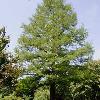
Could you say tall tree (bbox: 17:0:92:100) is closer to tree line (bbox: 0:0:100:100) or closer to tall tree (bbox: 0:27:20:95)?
tree line (bbox: 0:0:100:100)

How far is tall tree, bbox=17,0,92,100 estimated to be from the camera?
25.5 meters

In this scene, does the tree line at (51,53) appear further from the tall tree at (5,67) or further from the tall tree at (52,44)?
the tall tree at (5,67)

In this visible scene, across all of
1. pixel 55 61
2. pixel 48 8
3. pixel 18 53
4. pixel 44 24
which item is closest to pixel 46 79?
pixel 55 61

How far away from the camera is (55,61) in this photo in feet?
83.7

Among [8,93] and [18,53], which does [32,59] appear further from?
[8,93]

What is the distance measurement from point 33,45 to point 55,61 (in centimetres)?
245

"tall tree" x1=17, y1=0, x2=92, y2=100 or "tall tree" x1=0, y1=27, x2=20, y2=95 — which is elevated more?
"tall tree" x1=17, y1=0, x2=92, y2=100

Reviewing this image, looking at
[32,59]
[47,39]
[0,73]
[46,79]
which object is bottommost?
[0,73]

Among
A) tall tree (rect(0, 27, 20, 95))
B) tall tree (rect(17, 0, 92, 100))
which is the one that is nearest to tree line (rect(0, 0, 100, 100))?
tall tree (rect(17, 0, 92, 100))

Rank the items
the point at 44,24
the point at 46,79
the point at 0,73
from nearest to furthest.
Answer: the point at 0,73
the point at 46,79
the point at 44,24

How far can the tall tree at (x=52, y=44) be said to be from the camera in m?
25.5

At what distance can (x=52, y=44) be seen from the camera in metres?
26.0

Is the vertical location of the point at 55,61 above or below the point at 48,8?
below

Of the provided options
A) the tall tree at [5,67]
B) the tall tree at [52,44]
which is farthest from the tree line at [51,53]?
the tall tree at [5,67]
